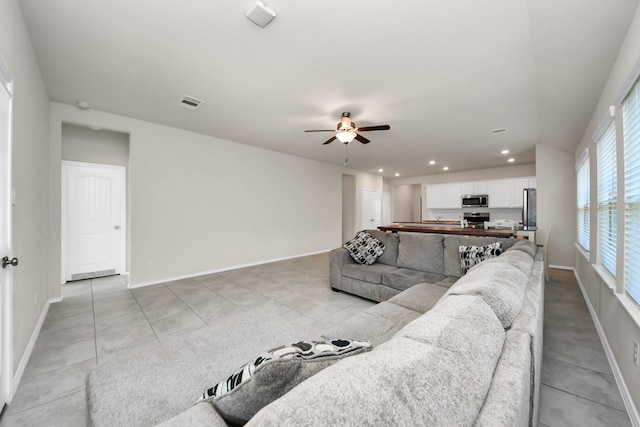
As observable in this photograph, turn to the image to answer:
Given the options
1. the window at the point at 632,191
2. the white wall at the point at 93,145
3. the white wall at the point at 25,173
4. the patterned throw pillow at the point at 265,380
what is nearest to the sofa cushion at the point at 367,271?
the window at the point at 632,191

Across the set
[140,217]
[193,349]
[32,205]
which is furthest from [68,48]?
[193,349]

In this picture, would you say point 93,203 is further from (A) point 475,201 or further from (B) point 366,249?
(A) point 475,201

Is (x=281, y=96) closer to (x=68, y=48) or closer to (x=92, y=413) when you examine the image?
(x=68, y=48)

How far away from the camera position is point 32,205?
7.59 feet

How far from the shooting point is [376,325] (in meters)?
1.71

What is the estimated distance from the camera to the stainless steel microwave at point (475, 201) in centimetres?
743

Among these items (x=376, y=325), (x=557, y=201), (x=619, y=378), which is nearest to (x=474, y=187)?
(x=557, y=201)

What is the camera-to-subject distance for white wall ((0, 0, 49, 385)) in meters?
1.75

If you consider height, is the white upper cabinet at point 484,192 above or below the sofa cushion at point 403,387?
above

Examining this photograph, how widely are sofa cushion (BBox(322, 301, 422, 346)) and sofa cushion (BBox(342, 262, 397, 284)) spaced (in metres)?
1.12

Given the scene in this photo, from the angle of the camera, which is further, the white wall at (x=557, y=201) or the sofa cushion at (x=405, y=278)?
the white wall at (x=557, y=201)

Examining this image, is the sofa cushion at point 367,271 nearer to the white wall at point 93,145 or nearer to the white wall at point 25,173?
the white wall at point 25,173

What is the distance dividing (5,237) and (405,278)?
3351 mm

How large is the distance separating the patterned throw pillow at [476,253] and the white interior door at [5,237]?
12.4 ft
